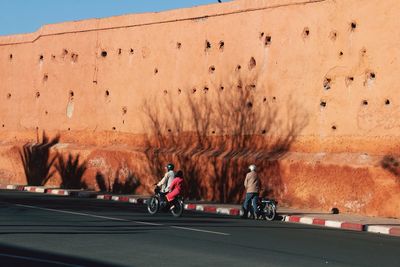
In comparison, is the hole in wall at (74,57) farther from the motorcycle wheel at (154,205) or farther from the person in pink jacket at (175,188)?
the person in pink jacket at (175,188)

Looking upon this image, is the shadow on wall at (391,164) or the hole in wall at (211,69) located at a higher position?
the hole in wall at (211,69)

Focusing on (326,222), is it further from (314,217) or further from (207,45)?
(207,45)

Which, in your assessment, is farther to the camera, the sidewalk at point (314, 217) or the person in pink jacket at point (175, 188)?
the person in pink jacket at point (175, 188)

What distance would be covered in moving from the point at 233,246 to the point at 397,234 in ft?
20.2

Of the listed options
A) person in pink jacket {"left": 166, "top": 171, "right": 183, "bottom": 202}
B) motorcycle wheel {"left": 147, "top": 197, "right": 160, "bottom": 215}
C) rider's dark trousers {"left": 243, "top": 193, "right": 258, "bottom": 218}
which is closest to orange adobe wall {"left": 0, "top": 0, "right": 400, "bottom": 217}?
rider's dark trousers {"left": 243, "top": 193, "right": 258, "bottom": 218}

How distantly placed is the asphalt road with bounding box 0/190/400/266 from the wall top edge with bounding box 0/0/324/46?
8928mm

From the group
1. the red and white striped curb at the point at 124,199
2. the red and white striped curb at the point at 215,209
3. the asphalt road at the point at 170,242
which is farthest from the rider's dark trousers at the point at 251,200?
the red and white striped curb at the point at 124,199

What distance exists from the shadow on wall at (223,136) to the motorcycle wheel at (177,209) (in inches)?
185

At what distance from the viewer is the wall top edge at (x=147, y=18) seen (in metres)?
24.9

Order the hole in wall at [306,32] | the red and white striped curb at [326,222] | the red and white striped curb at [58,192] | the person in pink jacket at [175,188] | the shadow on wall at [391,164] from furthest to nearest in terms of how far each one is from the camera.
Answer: the red and white striped curb at [58,192], the hole in wall at [306,32], the shadow on wall at [391,164], the person in pink jacket at [175,188], the red and white striped curb at [326,222]

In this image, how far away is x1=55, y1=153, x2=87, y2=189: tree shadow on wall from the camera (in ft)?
97.9

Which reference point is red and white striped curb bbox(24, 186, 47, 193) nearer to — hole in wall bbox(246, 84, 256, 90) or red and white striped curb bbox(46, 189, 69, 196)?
red and white striped curb bbox(46, 189, 69, 196)

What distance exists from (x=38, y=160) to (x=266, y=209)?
1443 centimetres

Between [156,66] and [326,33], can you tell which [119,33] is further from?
[326,33]
